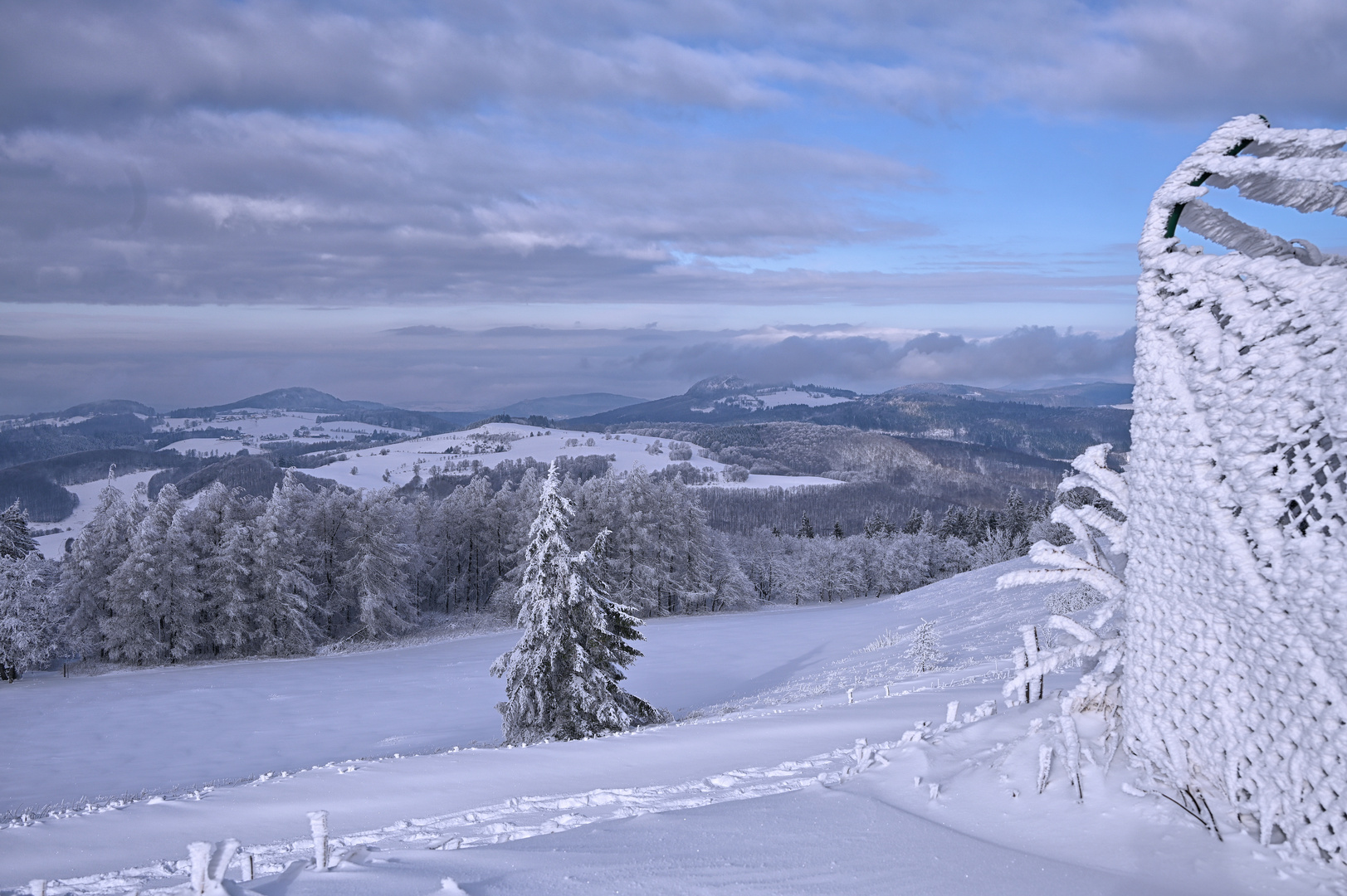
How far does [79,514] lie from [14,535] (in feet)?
351

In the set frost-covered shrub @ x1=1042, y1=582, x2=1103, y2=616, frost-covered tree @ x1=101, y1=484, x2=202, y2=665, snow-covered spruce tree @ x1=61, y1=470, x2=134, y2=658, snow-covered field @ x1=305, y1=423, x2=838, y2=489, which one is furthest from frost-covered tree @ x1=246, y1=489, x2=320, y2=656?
snow-covered field @ x1=305, y1=423, x2=838, y2=489

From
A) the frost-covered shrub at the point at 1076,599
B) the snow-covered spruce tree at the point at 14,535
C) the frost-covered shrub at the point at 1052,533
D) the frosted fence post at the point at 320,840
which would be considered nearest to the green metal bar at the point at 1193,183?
the frosted fence post at the point at 320,840

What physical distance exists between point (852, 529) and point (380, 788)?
11585 centimetres

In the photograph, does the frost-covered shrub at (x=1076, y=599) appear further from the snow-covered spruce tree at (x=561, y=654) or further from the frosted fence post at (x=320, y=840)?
the frosted fence post at (x=320, y=840)

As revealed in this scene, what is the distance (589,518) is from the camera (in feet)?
146

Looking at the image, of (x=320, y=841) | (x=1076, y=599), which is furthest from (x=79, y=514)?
(x=320, y=841)

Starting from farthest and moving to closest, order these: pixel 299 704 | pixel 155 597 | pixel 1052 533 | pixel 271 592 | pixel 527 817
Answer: pixel 1052 533, pixel 271 592, pixel 155 597, pixel 299 704, pixel 527 817

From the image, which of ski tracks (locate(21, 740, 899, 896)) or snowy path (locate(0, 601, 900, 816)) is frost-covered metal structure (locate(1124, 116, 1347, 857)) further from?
snowy path (locate(0, 601, 900, 816))

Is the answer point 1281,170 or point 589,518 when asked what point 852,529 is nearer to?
point 589,518

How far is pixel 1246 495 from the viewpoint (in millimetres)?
3336

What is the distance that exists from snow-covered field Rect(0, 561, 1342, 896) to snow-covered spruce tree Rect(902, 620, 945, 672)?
46 centimetres

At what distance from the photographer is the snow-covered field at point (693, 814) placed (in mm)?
3441

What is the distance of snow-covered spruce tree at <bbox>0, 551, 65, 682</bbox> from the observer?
93.9 ft

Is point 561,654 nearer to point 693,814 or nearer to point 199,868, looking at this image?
point 693,814
